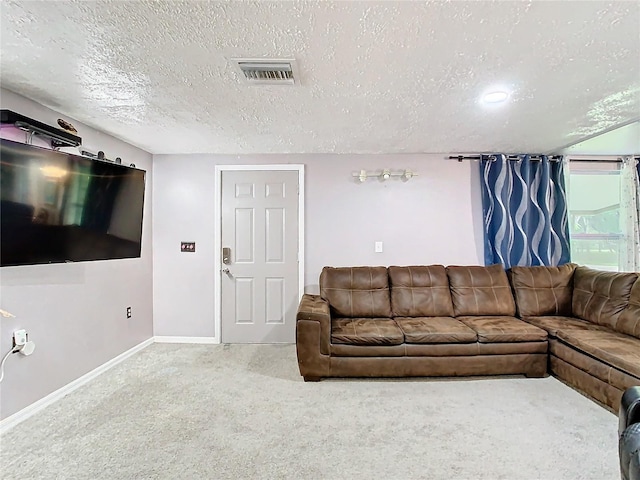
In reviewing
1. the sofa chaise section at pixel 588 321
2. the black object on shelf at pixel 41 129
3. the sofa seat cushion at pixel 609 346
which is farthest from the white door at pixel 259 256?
the sofa seat cushion at pixel 609 346

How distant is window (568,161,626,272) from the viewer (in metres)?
4.19

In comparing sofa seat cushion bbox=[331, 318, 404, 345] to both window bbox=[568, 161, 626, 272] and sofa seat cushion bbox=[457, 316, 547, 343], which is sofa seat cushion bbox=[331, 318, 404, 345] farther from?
window bbox=[568, 161, 626, 272]

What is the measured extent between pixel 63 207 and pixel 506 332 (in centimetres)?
371

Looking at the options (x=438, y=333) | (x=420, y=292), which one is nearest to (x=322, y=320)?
(x=438, y=333)

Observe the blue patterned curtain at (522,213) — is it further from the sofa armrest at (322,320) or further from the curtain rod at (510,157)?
the sofa armrest at (322,320)

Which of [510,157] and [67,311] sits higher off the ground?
[510,157]

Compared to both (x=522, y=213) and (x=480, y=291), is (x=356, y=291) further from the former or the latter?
(x=522, y=213)

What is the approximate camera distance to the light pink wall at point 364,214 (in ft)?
13.3

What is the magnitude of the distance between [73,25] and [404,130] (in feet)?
8.07

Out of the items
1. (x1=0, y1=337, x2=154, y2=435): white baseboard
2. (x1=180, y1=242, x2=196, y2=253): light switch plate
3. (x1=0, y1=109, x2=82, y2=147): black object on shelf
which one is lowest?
(x1=0, y1=337, x2=154, y2=435): white baseboard

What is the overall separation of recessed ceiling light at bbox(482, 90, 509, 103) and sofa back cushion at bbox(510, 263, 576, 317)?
2.10 metres

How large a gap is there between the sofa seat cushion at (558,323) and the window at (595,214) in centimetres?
120

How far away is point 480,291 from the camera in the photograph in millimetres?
→ 3613

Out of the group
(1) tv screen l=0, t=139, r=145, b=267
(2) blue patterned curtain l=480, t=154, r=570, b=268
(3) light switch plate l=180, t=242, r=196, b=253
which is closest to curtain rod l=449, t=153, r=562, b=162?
(2) blue patterned curtain l=480, t=154, r=570, b=268
